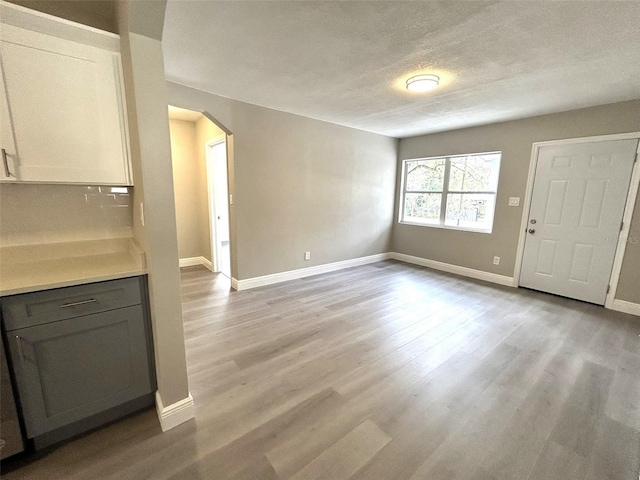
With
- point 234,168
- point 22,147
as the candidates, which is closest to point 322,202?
point 234,168

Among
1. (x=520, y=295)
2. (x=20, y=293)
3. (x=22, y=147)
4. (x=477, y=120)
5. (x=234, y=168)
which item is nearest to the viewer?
(x=20, y=293)

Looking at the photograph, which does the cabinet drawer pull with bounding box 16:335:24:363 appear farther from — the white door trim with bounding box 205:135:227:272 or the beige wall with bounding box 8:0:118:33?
the white door trim with bounding box 205:135:227:272

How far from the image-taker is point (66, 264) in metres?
1.60

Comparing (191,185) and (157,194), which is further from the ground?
(191,185)

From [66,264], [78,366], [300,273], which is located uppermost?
[66,264]

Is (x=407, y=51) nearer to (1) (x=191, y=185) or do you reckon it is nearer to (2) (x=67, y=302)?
(2) (x=67, y=302)

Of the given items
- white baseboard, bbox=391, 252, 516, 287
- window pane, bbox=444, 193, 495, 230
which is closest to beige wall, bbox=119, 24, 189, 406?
white baseboard, bbox=391, 252, 516, 287

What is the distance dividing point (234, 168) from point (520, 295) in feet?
14.4

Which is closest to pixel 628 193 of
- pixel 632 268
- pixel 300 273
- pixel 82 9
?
pixel 632 268

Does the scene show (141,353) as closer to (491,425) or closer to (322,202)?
(491,425)

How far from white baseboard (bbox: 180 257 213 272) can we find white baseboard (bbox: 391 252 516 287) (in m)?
3.83

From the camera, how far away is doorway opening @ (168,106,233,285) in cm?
441

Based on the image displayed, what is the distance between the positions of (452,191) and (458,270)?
1.45m

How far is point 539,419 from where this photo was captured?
1718 millimetres
